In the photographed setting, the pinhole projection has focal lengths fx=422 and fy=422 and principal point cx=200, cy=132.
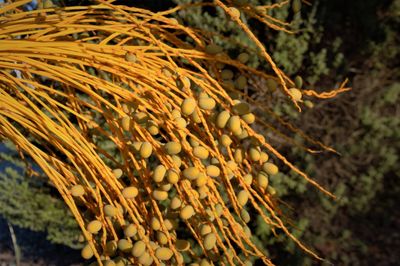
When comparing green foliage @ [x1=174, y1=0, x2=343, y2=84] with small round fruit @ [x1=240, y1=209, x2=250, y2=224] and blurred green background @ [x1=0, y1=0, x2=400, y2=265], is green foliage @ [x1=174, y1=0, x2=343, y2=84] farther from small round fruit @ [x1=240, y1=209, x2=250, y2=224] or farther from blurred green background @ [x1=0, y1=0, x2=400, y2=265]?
small round fruit @ [x1=240, y1=209, x2=250, y2=224]

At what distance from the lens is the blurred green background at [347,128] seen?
187cm

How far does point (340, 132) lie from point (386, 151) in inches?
8.5

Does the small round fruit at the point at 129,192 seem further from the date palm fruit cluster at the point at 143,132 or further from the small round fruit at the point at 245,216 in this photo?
the small round fruit at the point at 245,216

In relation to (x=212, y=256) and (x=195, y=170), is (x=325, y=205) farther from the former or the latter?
(x=195, y=170)

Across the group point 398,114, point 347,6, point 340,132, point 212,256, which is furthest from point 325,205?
point 212,256

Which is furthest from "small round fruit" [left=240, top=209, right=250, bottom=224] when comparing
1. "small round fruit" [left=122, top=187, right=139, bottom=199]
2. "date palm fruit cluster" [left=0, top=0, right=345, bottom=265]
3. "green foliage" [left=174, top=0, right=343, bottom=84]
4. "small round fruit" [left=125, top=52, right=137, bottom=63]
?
"green foliage" [left=174, top=0, right=343, bottom=84]

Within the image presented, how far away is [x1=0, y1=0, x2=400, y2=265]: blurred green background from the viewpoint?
187 centimetres

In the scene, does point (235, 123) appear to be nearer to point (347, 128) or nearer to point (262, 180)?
point (262, 180)

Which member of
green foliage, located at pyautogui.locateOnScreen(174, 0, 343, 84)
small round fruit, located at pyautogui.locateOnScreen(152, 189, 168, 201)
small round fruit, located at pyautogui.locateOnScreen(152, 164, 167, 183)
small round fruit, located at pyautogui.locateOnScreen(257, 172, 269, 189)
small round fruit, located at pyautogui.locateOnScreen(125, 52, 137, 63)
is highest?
small round fruit, located at pyautogui.locateOnScreen(125, 52, 137, 63)

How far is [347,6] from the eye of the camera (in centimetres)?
198

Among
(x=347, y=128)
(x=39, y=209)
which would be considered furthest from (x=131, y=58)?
(x=39, y=209)

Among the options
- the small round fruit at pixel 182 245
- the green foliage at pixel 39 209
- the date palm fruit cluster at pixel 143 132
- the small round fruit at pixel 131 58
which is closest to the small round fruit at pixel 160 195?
the date palm fruit cluster at pixel 143 132

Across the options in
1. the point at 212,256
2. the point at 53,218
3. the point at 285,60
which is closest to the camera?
the point at 212,256

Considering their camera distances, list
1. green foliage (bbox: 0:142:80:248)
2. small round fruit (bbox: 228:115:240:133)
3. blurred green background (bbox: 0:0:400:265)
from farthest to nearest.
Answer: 1. green foliage (bbox: 0:142:80:248)
2. blurred green background (bbox: 0:0:400:265)
3. small round fruit (bbox: 228:115:240:133)
